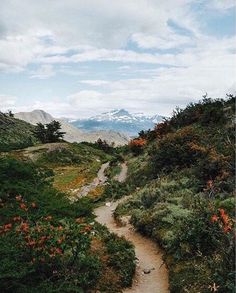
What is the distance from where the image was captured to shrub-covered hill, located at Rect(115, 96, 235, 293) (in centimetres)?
1327

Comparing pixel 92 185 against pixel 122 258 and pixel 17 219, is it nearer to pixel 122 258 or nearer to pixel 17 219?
pixel 122 258

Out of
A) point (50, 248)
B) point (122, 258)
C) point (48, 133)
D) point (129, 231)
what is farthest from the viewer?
point (48, 133)

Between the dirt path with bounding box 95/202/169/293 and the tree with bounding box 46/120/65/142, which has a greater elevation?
the tree with bounding box 46/120/65/142

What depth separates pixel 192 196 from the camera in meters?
22.1

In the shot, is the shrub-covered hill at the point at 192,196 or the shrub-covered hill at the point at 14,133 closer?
the shrub-covered hill at the point at 192,196

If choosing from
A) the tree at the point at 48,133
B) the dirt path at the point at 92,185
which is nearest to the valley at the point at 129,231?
the dirt path at the point at 92,185

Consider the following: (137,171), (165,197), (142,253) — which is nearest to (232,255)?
(142,253)

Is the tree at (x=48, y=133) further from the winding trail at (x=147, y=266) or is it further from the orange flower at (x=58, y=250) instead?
the orange flower at (x=58, y=250)

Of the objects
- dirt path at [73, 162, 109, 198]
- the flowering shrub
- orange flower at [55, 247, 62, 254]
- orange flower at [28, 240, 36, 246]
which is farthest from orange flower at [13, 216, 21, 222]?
the flowering shrub

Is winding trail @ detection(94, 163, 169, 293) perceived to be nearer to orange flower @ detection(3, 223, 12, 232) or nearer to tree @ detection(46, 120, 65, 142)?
orange flower @ detection(3, 223, 12, 232)

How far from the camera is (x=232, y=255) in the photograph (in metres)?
11.7

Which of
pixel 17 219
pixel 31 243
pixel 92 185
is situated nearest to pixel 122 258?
pixel 17 219

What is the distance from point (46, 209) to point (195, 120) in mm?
27000

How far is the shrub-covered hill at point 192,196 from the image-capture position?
523 inches
